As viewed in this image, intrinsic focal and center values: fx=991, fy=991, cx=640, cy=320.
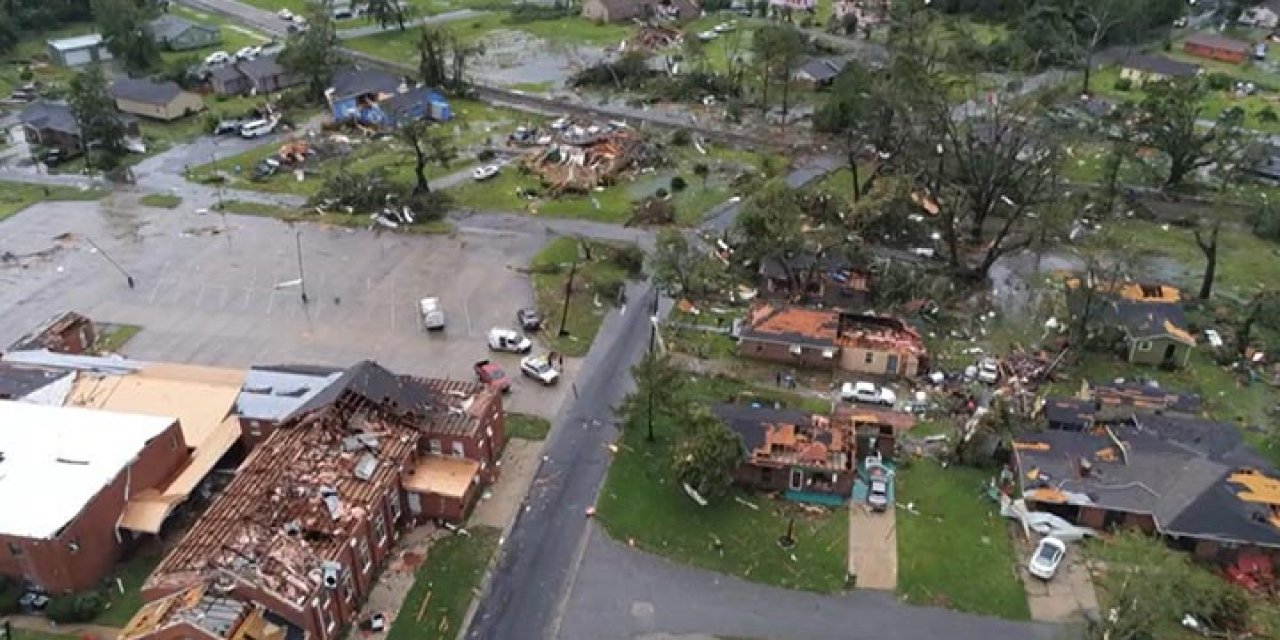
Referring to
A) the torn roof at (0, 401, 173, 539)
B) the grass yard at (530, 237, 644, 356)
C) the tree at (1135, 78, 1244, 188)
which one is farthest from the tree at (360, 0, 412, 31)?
the tree at (1135, 78, 1244, 188)

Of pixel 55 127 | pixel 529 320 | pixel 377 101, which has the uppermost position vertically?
pixel 377 101

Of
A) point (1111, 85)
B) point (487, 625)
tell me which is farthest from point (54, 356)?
point (1111, 85)

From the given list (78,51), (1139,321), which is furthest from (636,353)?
(78,51)

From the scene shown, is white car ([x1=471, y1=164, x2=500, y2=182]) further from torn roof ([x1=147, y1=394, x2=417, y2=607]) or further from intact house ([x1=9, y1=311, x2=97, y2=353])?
torn roof ([x1=147, y1=394, x2=417, y2=607])

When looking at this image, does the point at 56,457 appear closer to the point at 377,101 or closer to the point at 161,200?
the point at 161,200

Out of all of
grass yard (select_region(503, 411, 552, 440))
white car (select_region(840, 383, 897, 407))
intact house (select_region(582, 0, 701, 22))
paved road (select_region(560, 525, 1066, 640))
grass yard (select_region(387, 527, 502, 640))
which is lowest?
paved road (select_region(560, 525, 1066, 640))

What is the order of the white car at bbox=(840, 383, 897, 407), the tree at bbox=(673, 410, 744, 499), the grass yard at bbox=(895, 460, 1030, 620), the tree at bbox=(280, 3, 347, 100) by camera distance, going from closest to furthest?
1. the grass yard at bbox=(895, 460, 1030, 620)
2. the tree at bbox=(673, 410, 744, 499)
3. the white car at bbox=(840, 383, 897, 407)
4. the tree at bbox=(280, 3, 347, 100)

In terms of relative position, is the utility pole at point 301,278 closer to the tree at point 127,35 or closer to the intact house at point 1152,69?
the tree at point 127,35

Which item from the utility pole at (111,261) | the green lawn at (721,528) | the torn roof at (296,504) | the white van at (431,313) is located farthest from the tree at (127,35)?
the green lawn at (721,528)
